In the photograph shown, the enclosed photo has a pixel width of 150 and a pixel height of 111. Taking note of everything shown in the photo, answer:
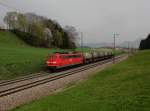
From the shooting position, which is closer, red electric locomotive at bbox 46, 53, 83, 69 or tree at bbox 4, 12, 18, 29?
red electric locomotive at bbox 46, 53, 83, 69

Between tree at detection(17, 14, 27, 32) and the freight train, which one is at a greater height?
tree at detection(17, 14, 27, 32)

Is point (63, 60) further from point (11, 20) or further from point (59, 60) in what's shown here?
point (11, 20)

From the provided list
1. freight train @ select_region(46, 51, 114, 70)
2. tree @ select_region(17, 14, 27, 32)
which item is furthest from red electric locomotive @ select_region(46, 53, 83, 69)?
tree @ select_region(17, 14, 27, 32)

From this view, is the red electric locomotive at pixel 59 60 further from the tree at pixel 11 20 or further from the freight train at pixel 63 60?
the tree at pixel 11 20

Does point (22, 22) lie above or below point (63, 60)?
above

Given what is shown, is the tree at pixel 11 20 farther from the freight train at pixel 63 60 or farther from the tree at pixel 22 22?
the freight train at pixel 63 60

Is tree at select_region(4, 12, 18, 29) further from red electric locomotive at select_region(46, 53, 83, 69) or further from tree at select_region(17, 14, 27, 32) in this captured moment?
red electric locomotive at select_region(46, 53, 83, 69)

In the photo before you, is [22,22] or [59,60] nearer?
[59,60]

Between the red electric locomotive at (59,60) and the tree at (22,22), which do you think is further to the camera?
the tree at (22,22)

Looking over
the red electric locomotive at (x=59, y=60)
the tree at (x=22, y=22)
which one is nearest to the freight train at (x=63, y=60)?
the red electric locomotive at (x=59, y=60)

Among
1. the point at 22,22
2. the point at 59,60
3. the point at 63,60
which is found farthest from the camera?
the point at 22,22

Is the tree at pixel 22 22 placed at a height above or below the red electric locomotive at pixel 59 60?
above

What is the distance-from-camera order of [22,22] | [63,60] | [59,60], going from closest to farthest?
[59,60] → [63,60] → [22,22]

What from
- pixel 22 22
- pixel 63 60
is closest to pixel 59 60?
pixel 63 60
